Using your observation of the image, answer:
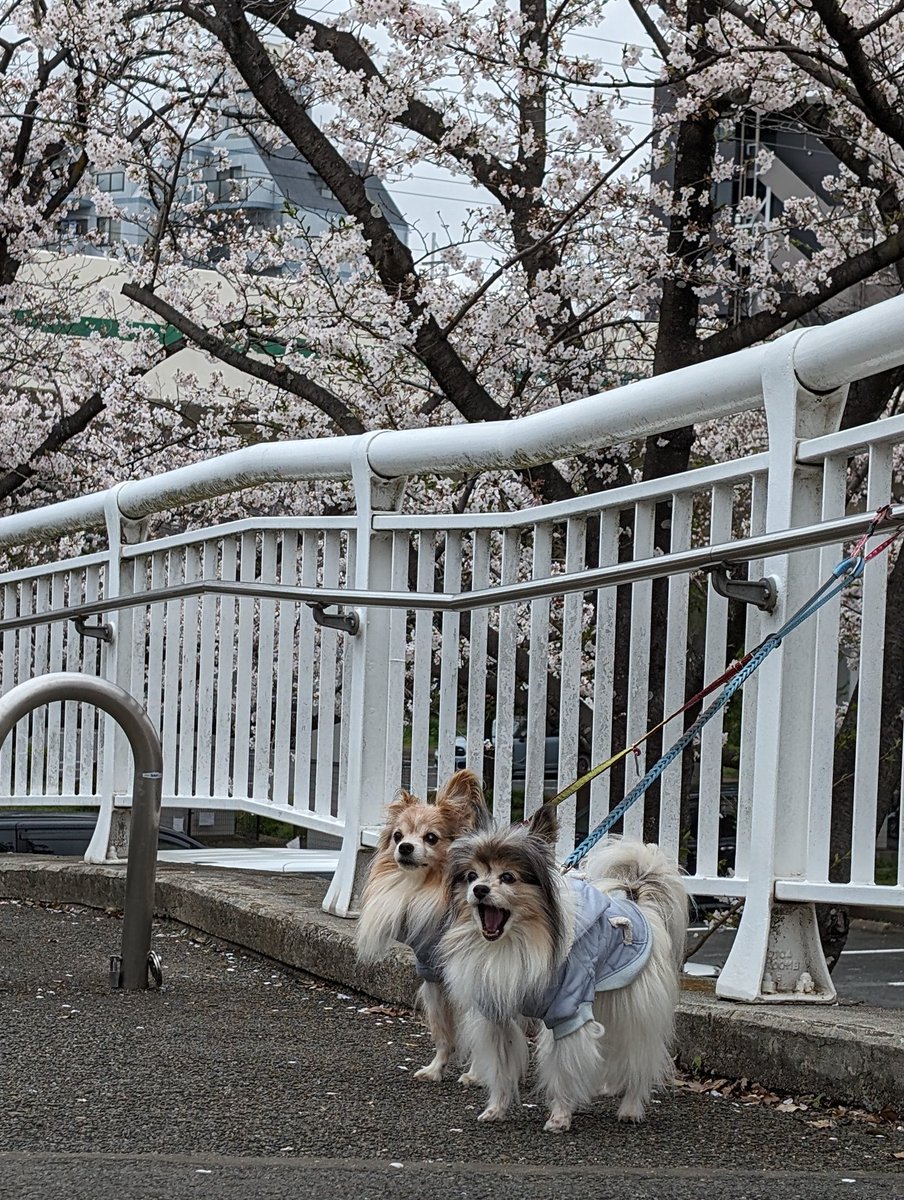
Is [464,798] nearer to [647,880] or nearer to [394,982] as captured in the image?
[647,880]

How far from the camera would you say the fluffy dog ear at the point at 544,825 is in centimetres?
294

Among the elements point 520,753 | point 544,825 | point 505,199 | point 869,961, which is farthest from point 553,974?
point 520,753

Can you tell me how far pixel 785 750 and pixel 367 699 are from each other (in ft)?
5.33

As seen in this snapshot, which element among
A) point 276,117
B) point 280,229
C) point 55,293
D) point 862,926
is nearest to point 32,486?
point 55,293

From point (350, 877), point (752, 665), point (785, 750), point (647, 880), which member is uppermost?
point (752, 665)

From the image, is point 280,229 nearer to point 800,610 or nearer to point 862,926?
point 800,610

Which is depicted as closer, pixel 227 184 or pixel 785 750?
pixel 785 750

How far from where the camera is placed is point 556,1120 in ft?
9.71

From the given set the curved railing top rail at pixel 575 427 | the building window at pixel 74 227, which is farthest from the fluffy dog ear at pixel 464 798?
the building window at pixel 74 227

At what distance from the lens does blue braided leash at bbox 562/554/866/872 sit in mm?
3090

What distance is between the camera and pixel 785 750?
3328mm

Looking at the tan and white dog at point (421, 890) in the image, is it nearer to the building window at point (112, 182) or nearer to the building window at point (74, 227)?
the building window at point (74, 227)

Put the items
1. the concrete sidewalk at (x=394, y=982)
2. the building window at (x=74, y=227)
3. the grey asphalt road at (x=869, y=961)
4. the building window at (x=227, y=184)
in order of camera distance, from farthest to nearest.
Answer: the grey asphalt road at (x=869, y=961), the building window at (x=74, y=227), the building window at (x=227, y=184), the concrete sidewalk at (x=394, y=982)

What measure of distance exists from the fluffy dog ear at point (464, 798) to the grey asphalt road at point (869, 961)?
1399cm
